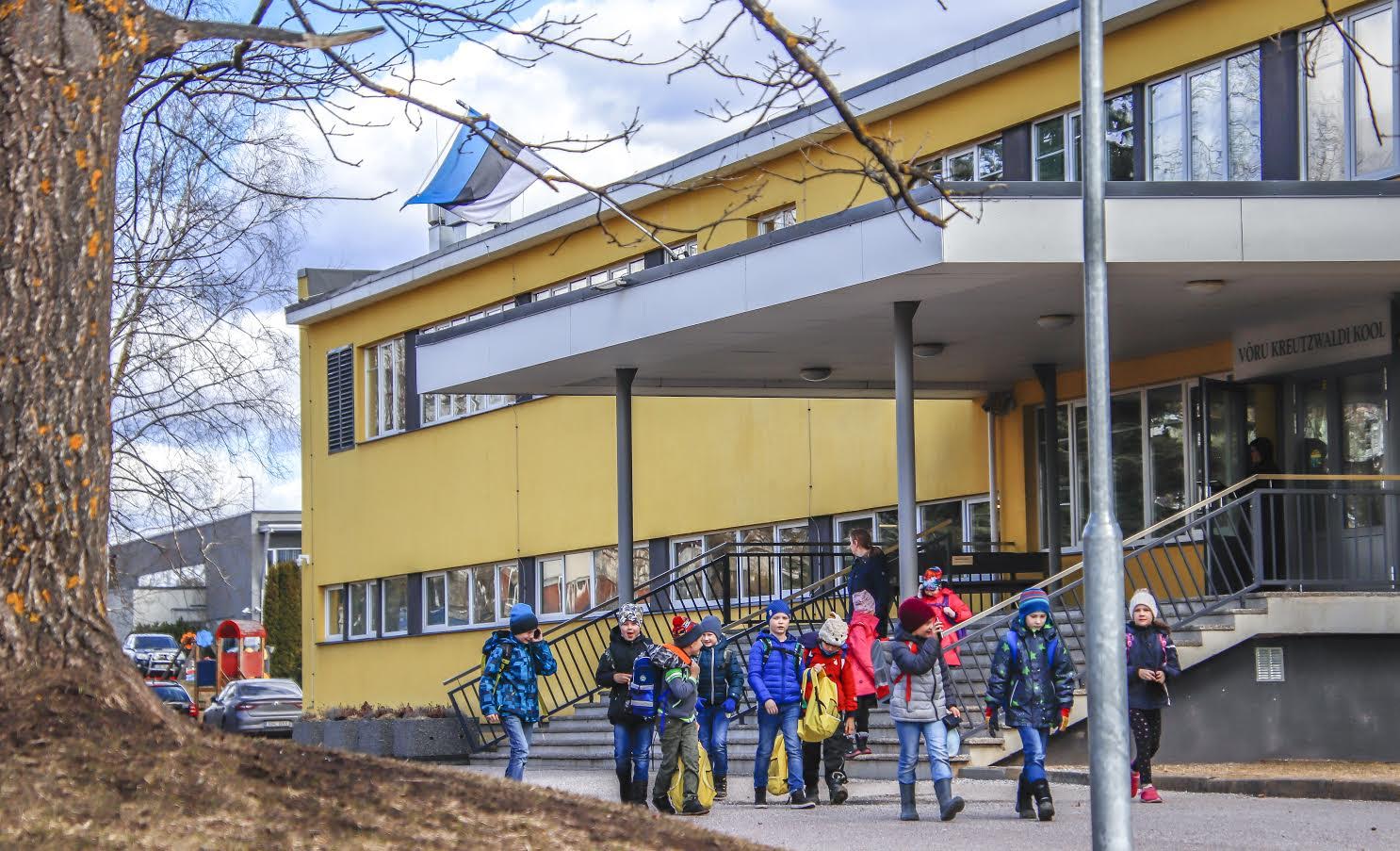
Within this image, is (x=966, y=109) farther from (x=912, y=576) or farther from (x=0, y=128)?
(x=0, y=128)

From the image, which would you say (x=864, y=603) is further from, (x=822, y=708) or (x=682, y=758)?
(x=682, y=758)

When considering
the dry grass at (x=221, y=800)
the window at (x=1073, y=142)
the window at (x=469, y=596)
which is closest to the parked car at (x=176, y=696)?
the window at (x=469, y=596)

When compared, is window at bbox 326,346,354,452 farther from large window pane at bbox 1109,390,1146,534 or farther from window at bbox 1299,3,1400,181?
window at bbox 1299,3,1400,181

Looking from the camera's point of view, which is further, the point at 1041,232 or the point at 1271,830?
the point at 1041,232

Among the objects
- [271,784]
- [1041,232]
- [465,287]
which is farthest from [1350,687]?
[465,287]

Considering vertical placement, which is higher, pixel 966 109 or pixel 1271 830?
pixel 966 109

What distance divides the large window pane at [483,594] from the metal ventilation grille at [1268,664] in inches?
696

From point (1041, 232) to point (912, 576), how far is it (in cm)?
372

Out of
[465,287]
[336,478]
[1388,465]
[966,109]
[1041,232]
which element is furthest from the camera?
[336,478]

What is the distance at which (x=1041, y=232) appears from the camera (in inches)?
602

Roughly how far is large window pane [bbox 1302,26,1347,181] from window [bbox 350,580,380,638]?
72.5 ft

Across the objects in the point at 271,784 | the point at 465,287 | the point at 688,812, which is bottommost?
the point at 688,812

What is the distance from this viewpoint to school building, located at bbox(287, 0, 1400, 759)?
15781mm

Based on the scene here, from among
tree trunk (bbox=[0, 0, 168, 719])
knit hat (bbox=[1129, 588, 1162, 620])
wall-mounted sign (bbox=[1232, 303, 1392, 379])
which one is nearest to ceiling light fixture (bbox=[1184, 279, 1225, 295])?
wall-mounted sign (bbox=[1232, 303, 1392, 379])
